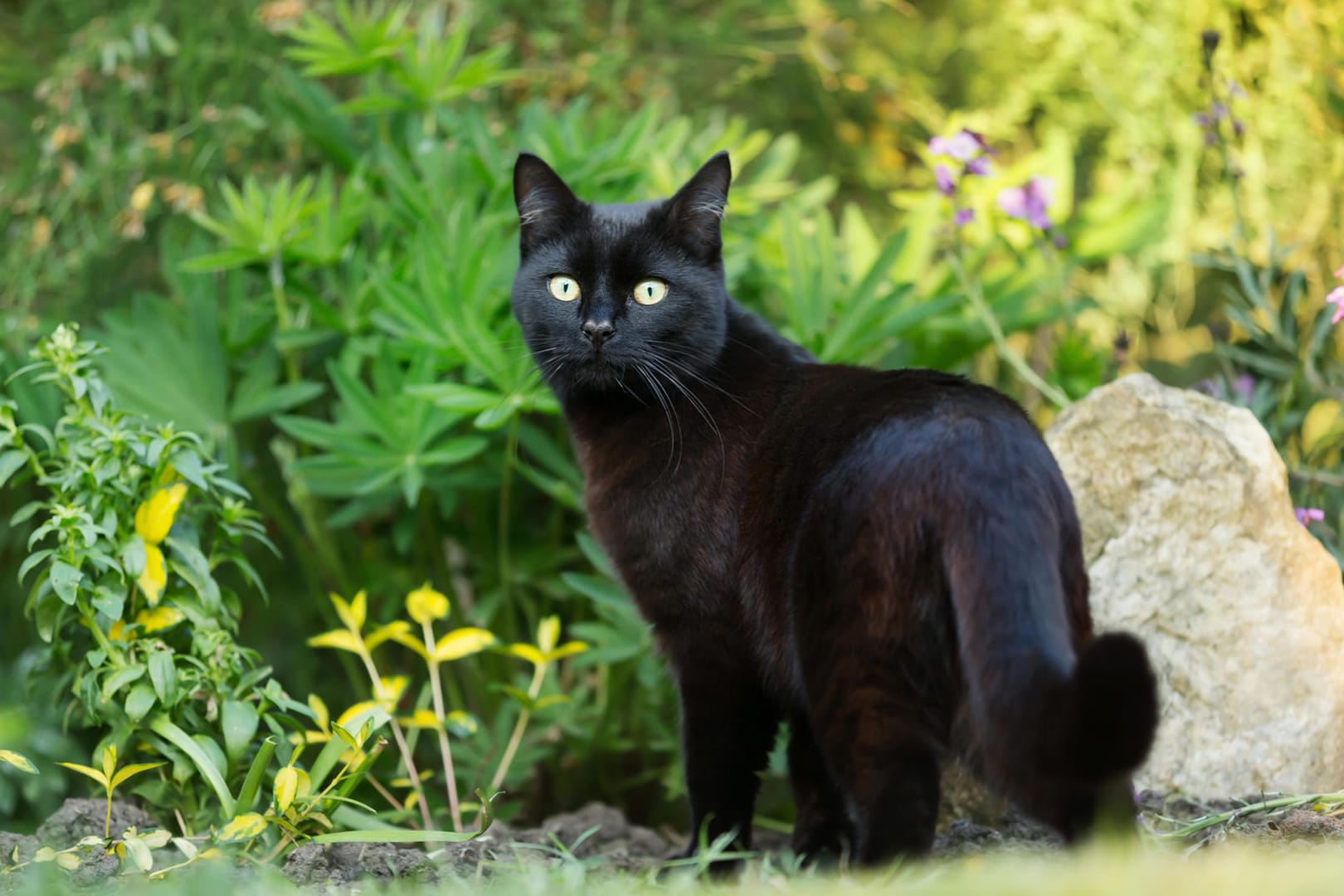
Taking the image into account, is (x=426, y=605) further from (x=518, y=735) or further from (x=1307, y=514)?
(x=1307, y=514)

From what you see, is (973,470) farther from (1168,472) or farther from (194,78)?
(194,78)

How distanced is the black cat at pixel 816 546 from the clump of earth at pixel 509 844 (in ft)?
0.78

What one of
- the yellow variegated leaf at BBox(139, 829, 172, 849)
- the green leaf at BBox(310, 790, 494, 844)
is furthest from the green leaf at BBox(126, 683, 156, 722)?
the green leaf at BBox(310, 790, 494, 844)

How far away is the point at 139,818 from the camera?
2002 millimetres

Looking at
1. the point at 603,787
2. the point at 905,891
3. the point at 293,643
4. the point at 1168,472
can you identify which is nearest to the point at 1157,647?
the point at 1168,472

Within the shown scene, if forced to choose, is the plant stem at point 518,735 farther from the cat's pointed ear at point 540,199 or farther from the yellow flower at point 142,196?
the yellow flower at point 142,196

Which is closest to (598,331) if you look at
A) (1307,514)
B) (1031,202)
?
(1031,202)

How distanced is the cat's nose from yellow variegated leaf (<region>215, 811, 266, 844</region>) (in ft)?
3.17

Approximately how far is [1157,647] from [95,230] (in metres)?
2.89

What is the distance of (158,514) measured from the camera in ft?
6.58

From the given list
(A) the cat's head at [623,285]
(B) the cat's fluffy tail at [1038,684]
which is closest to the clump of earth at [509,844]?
(B) the cat's fluffy tail at [1038,684]

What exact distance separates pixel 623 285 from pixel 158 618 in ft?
3.37

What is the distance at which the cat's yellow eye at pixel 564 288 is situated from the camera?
7.16 ft

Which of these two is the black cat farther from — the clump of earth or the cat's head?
the clump of earth
